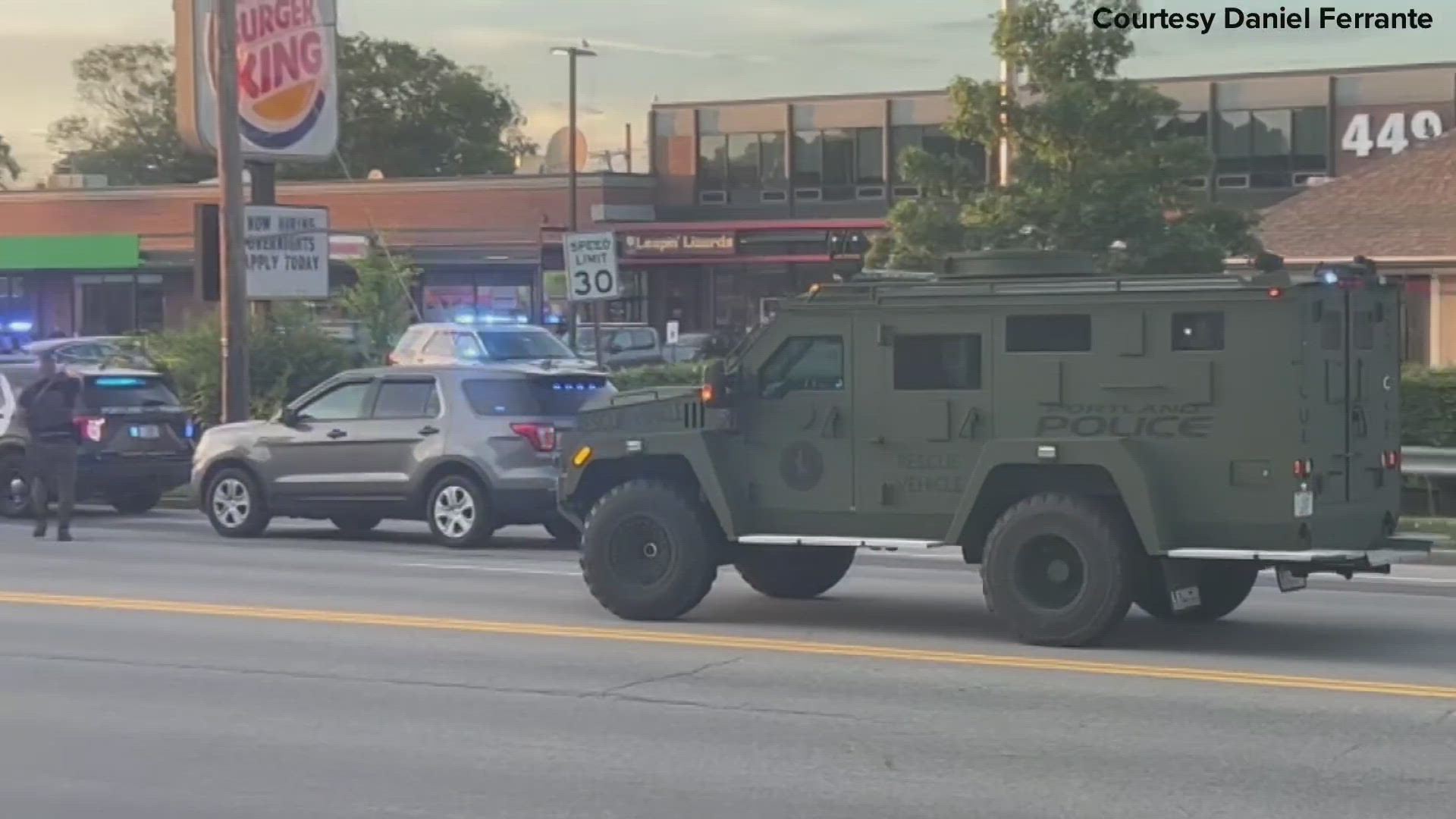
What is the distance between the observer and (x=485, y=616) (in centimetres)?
1371

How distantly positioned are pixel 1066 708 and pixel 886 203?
5243 centimetres

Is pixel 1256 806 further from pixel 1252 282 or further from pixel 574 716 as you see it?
pixel 1252 282

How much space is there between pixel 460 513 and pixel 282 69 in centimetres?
1361

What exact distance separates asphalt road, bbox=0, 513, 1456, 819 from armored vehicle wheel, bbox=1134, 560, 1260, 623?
0.19m

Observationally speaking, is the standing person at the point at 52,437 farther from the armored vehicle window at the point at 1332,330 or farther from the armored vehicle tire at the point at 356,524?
the armored vehicle window at the point at 1332,330

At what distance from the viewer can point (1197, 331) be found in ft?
39.3

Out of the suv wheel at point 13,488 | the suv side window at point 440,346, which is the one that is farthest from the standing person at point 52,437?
the suv side window at point 440,346

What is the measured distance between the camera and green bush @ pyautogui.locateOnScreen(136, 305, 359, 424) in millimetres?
27641

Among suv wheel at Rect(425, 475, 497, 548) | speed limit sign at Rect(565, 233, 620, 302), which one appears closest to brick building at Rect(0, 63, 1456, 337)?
speed limit sign at Rect(565, 233, 620, 302)

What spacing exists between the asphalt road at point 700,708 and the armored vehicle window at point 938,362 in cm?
153

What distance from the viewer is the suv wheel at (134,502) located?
23.5 m

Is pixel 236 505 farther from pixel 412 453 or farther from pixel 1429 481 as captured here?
pixel 1429 481

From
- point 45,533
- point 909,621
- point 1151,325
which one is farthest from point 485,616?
point 45,533

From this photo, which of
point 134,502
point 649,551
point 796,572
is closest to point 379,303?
point 134,502
